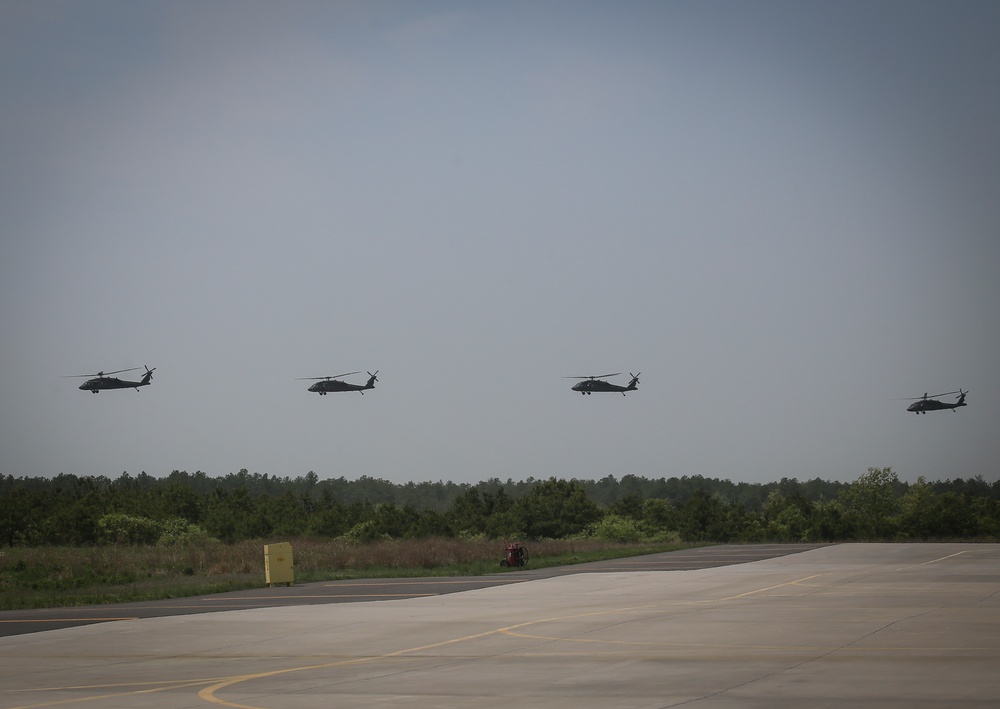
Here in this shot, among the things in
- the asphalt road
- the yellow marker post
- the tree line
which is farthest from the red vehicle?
the tree line

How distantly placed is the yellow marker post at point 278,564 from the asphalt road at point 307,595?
0.33 meters

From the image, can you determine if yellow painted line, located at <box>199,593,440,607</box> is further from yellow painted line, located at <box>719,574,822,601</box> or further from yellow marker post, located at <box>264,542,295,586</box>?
yellow painted line, located at <box>719,574,822,601</box>

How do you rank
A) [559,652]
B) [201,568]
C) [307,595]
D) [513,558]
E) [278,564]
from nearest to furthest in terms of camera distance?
[559,652] → [307,595] → [278,564] → [513,558] → [201,568]

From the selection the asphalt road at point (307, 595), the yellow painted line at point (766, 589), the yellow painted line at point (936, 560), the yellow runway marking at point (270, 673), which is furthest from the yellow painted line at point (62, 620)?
the yellow painted line at point (936, 560)

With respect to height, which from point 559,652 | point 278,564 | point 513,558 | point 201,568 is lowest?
point 559,652

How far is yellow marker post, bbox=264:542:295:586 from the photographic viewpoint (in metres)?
34.8

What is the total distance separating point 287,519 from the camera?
91.1 metres

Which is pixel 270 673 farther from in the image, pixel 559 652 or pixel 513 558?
pixel 513 558

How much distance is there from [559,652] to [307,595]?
50.3 feet

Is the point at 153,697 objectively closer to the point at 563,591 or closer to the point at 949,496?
the point at 563,591

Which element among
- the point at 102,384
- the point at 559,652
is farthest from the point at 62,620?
the point at 102,384

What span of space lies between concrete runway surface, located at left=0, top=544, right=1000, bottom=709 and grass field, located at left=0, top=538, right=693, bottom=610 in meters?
9.19

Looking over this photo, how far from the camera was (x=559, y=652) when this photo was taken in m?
17.7

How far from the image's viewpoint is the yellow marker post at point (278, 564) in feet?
114
